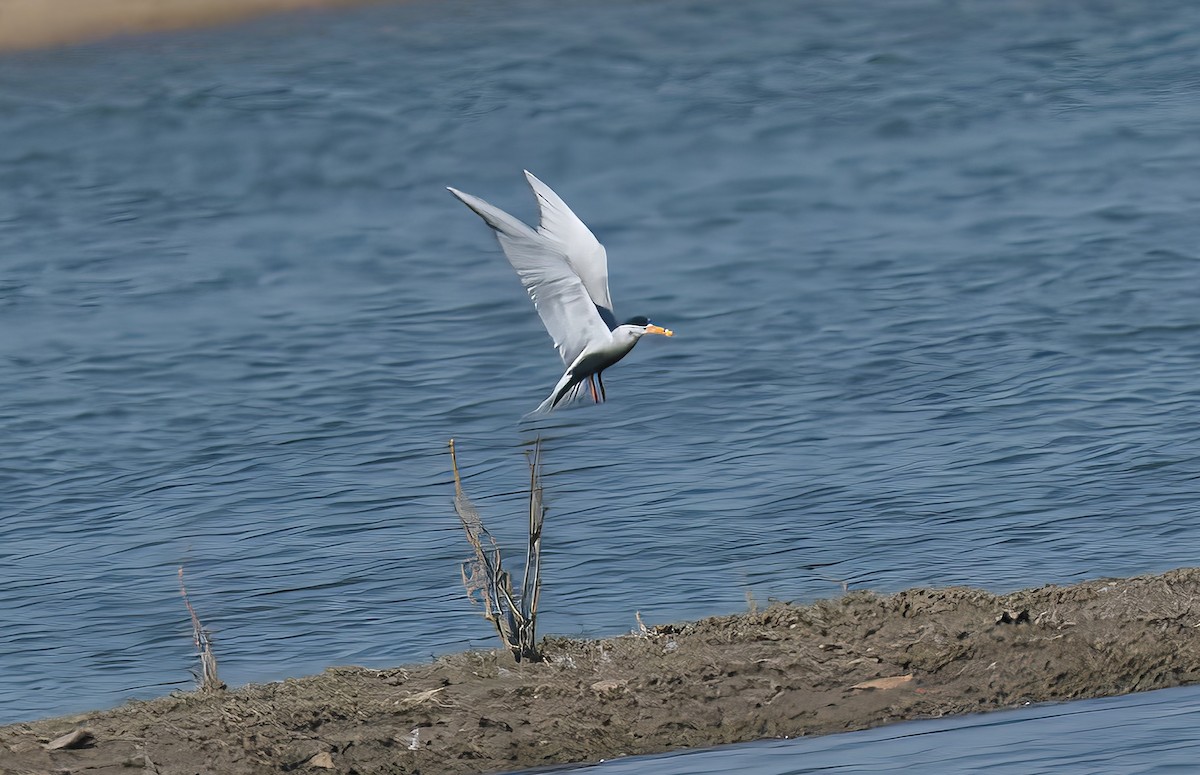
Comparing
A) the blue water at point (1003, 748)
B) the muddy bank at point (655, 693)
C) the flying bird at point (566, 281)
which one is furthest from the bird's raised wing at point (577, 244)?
the blue water at point (1003, 748)

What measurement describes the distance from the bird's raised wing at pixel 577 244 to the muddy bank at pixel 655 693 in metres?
1.32

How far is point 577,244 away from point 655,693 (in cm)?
164

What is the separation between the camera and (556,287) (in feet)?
22.1

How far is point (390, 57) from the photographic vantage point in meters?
24.1

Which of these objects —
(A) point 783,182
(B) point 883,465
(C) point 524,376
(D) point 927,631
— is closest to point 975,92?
(A) point 783,182

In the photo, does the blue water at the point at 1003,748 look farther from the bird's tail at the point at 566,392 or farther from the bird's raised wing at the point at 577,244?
the bird's raised wing at the point at 577,244

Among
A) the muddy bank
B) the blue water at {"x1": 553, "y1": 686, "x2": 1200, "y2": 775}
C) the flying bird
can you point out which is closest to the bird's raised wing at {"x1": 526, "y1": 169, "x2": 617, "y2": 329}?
the flying bird

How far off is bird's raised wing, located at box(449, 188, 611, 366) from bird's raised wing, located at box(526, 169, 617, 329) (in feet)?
0.12

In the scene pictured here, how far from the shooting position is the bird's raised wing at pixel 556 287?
6.71 m

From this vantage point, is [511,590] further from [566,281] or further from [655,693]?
[566,281]

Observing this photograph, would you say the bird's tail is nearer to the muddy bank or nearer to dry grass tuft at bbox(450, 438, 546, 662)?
Result: dry grass tuft at bbox(450, 438, 546, 662)

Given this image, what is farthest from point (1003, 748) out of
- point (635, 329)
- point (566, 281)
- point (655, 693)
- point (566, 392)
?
point (566, 281)

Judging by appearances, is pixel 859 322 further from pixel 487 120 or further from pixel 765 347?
pixel 487 120

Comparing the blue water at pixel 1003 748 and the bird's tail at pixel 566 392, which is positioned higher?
the bird's tail at pixel 566 392
